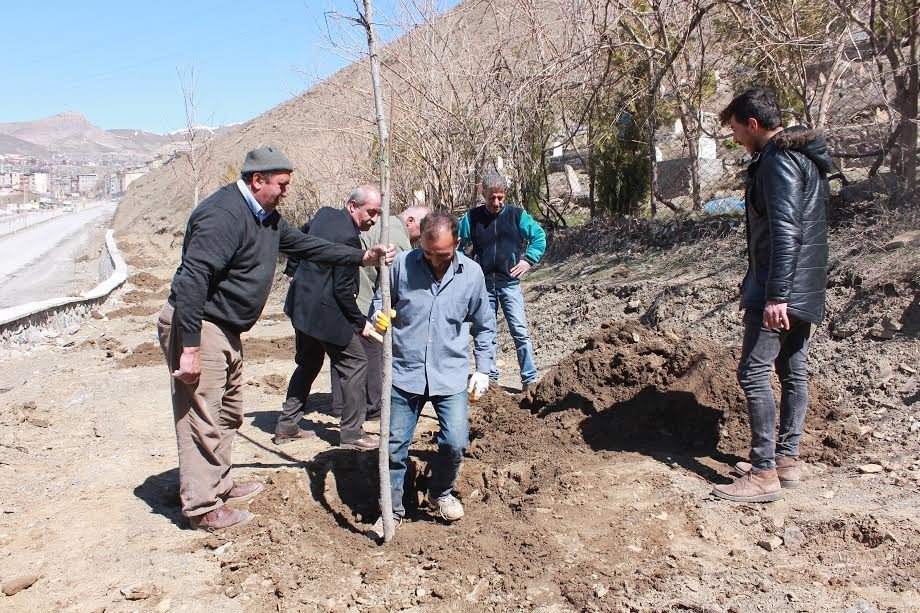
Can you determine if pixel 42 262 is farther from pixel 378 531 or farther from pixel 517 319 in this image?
pixel 378 531

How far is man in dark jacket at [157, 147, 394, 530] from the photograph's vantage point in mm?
3518

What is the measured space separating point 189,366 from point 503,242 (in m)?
3.13

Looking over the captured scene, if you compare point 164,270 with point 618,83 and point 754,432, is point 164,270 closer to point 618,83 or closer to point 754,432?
point 618,83

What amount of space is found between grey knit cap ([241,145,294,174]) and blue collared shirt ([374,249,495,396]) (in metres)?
0.75

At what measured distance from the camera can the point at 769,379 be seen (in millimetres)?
3773

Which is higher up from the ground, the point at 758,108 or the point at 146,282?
the point at 758,108

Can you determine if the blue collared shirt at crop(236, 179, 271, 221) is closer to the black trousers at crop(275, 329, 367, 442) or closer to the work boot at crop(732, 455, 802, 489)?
the black trousers at crop(275, 329, 367, 442)

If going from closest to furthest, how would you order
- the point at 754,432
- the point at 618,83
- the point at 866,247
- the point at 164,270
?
the point at 754,432
the point at 866,247
the point at 618,83
the point at 164,270

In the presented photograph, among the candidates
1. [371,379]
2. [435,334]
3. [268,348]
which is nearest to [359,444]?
[371,379]

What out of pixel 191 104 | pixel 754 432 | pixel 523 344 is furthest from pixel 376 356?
pixel 191 104

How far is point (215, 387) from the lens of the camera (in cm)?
380

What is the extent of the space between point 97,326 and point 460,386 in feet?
31.2

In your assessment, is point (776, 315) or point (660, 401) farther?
point (660, 401)

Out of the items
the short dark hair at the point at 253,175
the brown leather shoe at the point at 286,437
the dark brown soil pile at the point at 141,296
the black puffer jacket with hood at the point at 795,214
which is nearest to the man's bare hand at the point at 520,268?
the brown leather shoe at the point at 286,437
